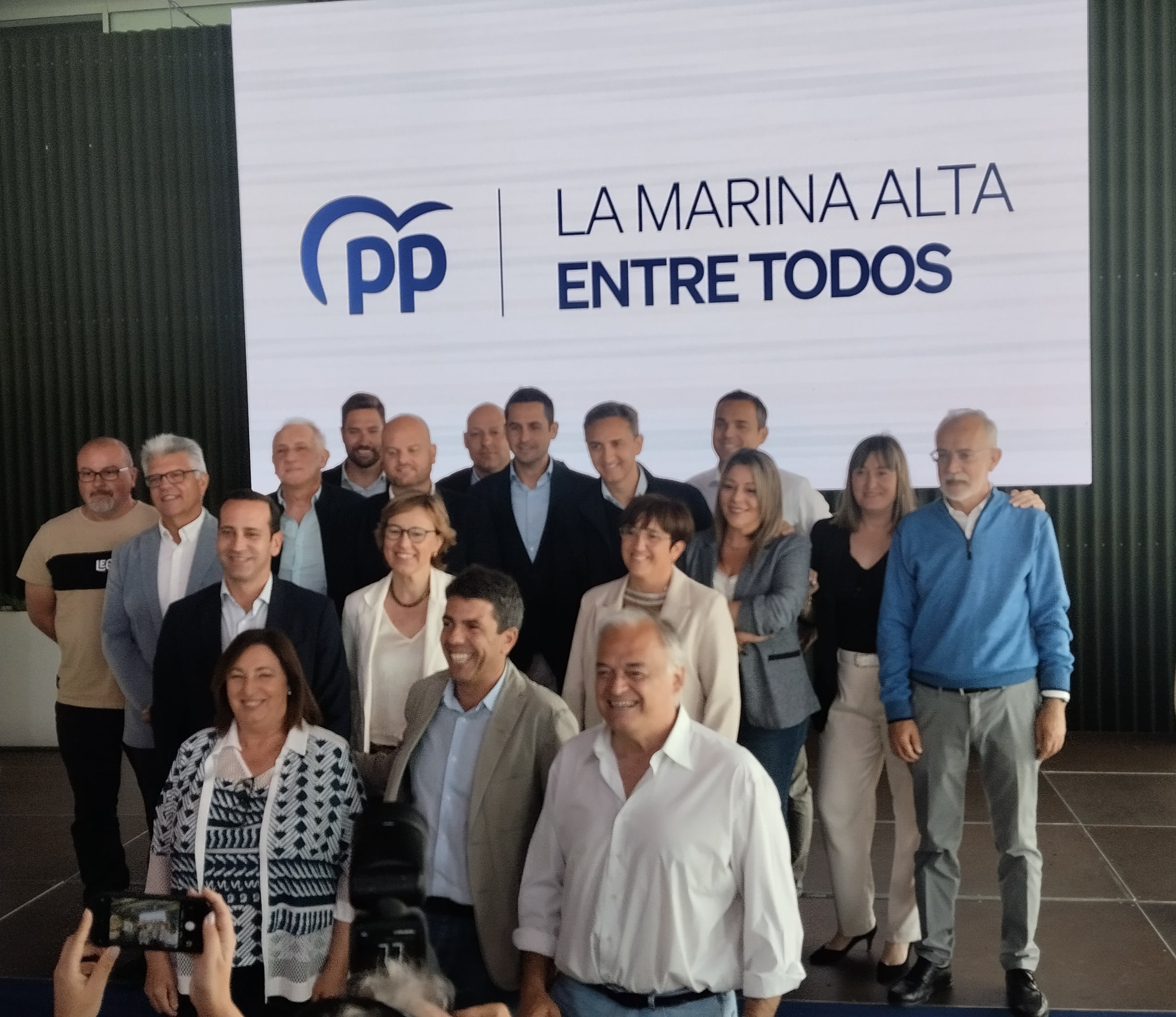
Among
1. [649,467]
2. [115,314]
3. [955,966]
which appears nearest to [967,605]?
[955,966]

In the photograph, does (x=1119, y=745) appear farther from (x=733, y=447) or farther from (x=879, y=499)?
(x=879, y=499)

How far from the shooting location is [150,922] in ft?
5.98

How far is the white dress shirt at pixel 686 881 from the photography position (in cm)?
245

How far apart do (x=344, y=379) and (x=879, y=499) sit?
3.30 m

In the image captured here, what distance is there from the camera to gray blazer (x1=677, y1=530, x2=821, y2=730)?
3627 mm

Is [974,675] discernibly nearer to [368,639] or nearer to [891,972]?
[891,972]

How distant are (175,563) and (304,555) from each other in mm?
500

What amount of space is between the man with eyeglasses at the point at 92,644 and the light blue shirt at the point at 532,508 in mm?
1210

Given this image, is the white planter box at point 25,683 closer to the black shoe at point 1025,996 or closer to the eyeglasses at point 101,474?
the eyeglasses at point 101,474

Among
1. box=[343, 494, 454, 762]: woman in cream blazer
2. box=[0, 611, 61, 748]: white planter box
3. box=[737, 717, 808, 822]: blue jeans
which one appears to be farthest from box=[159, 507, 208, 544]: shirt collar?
box=[0, 611, 61, 748]: white planter box

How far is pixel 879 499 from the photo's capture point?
148 inches

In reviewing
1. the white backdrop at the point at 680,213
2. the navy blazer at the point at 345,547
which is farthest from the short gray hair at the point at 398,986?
the white backdrop at the point at 680,213

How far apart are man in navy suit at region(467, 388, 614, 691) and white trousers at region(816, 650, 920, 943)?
991 mm

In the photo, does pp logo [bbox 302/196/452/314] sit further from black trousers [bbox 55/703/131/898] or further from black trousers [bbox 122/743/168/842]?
black trousers [bbox 122/743/168/842]
